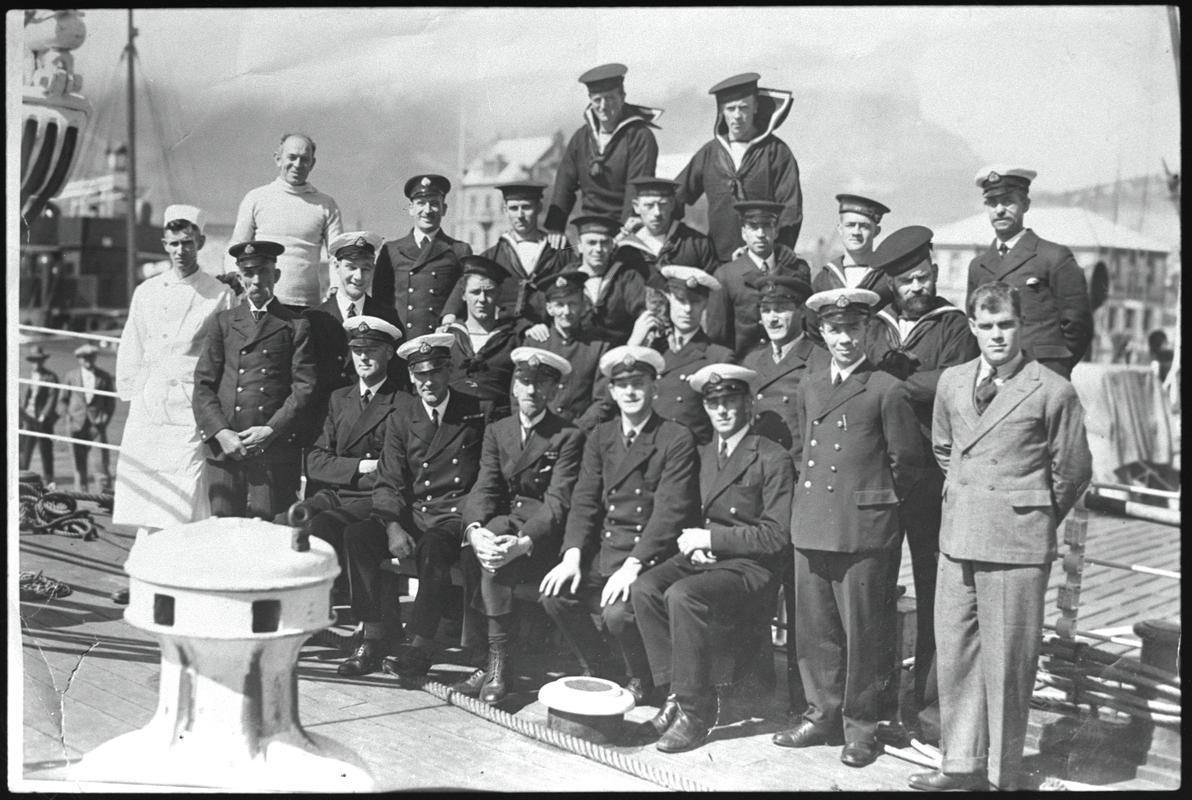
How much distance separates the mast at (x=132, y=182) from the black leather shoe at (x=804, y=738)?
4.05 m

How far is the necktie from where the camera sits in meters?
4.97

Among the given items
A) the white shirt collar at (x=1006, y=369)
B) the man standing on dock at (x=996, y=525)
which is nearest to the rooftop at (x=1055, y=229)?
the man standing on dock at (x=996, y=525)

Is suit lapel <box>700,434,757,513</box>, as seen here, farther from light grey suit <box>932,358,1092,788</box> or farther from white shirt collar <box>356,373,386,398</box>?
white shirt collar <box>356,373,386,398</box>

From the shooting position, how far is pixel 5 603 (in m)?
5.93

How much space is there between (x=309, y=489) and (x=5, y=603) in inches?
65.6

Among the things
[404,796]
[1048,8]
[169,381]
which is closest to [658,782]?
[404,796]

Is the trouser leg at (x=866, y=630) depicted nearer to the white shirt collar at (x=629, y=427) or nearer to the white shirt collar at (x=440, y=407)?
the white shirt collar at (x=629, y=427)

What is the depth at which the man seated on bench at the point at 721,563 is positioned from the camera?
5.18m

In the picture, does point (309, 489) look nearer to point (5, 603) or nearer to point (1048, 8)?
point (5, 603)

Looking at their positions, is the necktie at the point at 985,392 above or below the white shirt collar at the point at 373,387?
above

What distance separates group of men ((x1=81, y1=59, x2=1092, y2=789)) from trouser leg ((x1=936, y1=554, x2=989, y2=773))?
0.04ft

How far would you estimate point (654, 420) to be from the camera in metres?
5.39

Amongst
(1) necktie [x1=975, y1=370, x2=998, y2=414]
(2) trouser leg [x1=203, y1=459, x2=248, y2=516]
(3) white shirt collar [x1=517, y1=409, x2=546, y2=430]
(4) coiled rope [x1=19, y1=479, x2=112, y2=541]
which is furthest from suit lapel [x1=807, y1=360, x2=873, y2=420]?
(4) coiled rope [x1=19, y1=479, x2=112, y2=541]

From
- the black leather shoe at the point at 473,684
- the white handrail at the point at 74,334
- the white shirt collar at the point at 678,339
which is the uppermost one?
the white shirt collar at the point at 678,339
